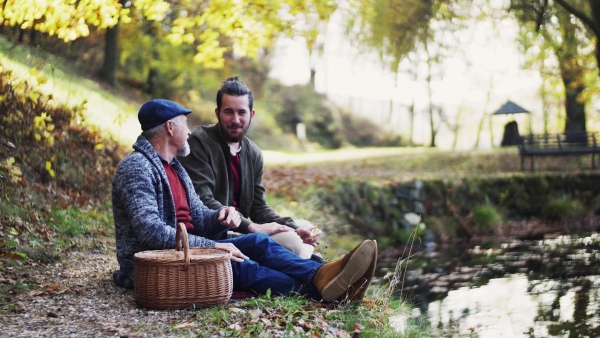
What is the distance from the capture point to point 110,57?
57.3ft

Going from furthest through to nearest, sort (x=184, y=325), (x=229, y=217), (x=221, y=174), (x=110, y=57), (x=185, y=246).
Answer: (x=110, y=57)
(x=221, y=174)
(x=229, y=217)
(x=185, y=246)
(x=184, y=325)

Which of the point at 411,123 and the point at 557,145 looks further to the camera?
the point at 411,123

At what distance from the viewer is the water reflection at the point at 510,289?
5.38m

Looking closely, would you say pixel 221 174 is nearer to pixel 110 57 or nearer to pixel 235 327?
pixel 235 327

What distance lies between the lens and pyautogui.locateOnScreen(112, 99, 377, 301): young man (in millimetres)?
3992

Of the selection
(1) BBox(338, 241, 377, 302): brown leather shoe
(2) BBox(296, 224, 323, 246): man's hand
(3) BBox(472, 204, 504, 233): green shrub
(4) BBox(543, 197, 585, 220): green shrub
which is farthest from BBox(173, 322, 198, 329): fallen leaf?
(4) BBox(543, 197, 585, 220): green shrub

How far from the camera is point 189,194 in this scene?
14.6 feet

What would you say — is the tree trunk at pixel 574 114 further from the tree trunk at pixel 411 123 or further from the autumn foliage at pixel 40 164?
the autumn foliage at pixel 40 164

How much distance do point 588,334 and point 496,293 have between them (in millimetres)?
1565

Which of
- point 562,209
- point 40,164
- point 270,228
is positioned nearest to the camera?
point 270,228

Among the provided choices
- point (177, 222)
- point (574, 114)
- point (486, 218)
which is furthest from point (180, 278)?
point (574, 114)

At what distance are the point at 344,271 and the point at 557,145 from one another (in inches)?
537

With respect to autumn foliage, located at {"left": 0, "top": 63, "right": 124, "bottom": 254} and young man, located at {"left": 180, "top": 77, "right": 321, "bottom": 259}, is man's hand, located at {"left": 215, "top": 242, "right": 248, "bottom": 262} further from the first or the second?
autumn foliage, located at {"left": 0, "top": 63, "right": 124, "bottom": 254}

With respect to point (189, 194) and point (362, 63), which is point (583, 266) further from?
point (362, 63)
